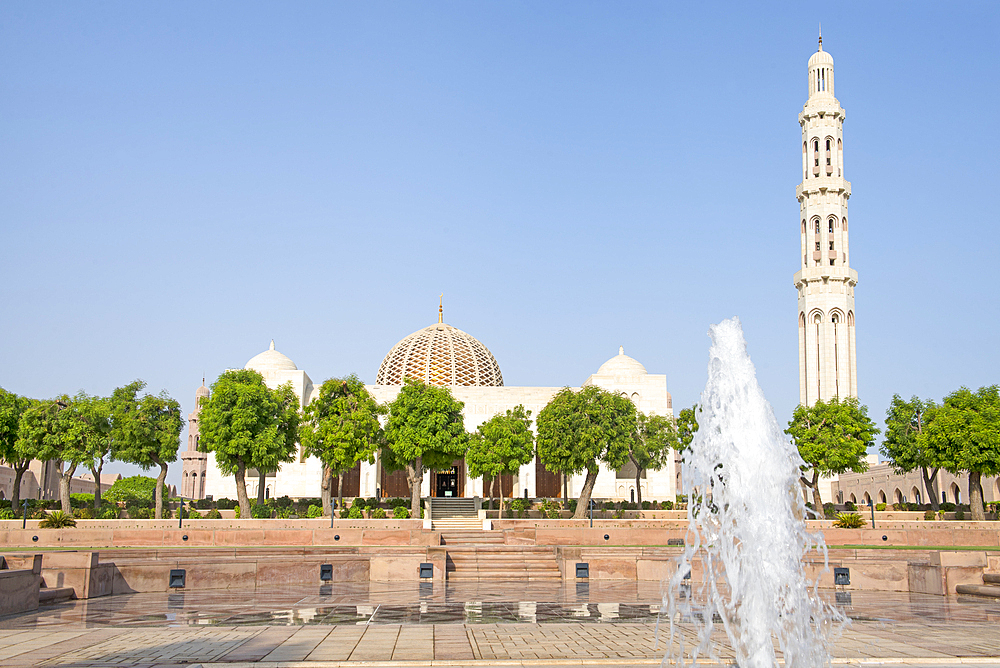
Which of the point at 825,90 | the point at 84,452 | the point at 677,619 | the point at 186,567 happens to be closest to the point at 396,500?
the point at 84,452

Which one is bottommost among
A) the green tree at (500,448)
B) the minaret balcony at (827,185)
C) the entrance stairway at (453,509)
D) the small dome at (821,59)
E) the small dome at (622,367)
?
the entrance stairway at (453,509)

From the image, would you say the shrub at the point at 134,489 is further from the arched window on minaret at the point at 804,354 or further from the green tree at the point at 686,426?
the arched window on minaret at the point at 804,354

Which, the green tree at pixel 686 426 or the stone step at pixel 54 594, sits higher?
the green tree at pixel 686 426

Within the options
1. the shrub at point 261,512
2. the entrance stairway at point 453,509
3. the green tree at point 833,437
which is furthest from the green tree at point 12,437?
the green tree at point 833,437

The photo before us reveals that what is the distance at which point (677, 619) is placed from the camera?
504 inches

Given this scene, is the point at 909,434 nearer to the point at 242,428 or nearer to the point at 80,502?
the point at 242,428

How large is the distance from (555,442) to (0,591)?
2607 centimetres

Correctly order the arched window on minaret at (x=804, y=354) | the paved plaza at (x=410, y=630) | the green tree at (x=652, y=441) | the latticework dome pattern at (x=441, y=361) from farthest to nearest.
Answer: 1. the latticework dome pattern at (x=441, y=361)
2. the arched window on minaret at (x=804, y=354)
3. the green tree at (x=652, y=441)
4. the paved plaza at (x=410, y=630)

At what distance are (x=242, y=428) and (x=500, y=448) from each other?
10865 mm

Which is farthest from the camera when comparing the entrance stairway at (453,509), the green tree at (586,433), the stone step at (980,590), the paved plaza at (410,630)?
the entrance stairway at (453,509)

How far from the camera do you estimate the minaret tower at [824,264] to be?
48.3m

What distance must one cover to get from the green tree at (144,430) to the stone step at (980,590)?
28278mm

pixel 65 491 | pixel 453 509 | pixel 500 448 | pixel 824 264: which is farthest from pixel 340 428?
pixel 824 264

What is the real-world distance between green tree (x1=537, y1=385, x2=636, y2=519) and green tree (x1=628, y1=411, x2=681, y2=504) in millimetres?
3540
